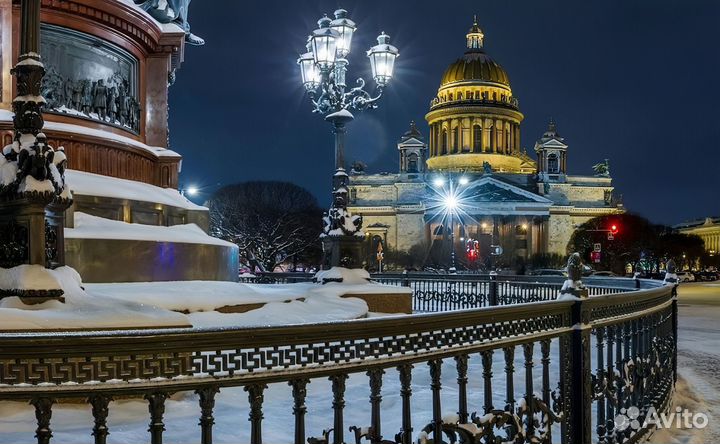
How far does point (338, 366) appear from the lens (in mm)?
2979

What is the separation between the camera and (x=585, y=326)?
4730 millimetres

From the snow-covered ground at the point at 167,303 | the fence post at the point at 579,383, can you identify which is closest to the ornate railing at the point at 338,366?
the fence post at the point at 579,383

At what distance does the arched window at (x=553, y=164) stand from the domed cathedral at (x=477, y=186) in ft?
0.45

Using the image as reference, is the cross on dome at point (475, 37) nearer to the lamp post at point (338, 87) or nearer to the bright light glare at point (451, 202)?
the bright light glare at point (451, 202)

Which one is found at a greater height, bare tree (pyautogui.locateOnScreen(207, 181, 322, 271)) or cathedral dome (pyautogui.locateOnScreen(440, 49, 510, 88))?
cathedral dome (pyautogui.locateOnScreen(440, 49, 510, 88))

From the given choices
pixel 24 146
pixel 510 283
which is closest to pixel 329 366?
pixel 24 146

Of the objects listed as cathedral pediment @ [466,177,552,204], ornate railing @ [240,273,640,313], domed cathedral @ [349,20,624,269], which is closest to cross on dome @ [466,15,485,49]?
domed cathedral @ [349,20,624,269]

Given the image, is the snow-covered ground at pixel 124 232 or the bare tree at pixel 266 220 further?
the bare tree at pixel 266 220

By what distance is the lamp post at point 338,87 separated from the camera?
42.1 feet

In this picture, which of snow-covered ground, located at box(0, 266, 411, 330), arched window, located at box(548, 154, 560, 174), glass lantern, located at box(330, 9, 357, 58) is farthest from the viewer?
arched window, located at box(548, 154, 560, 174)

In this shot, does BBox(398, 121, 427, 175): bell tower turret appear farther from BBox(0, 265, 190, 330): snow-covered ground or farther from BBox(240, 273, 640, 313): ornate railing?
BBox(0, 265, 190, 330): snow-covered ground

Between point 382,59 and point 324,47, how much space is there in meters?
1.75

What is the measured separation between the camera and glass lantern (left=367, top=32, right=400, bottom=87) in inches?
573

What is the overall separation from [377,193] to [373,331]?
93194mm
